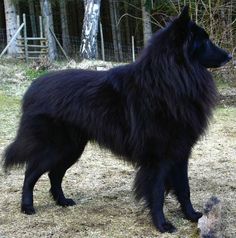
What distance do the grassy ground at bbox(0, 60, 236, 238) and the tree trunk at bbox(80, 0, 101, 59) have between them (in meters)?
7.81

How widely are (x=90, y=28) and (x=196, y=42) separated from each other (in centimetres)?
1035

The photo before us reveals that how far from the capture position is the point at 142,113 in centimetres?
340

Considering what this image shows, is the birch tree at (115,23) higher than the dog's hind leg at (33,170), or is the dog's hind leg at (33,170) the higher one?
the birch tree at (115,23)

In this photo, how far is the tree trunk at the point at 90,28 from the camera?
13250 mm

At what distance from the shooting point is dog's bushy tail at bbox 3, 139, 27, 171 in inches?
154

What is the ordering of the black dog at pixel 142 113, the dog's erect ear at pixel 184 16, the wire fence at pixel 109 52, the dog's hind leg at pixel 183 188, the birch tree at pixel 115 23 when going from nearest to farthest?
the dog's erect ear at pixel 184 16, the black dog at pixel 142 113, the dog's hind leg at pixel 183 188, the wire fence at pixel 109 52, the birch tree at pixel 115 23

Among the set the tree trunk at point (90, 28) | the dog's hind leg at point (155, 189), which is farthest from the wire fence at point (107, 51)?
the dog's hind leg at point (155, 189)

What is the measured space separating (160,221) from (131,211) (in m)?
0.45

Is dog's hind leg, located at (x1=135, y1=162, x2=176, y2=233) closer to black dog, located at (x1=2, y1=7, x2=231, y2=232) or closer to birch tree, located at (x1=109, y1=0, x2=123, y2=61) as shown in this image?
black dog, located at (x1=2, y1=7, x2=231, y2=232)

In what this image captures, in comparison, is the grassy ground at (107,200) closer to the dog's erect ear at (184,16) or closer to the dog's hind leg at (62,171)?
the dog's hind leg at (62,171)

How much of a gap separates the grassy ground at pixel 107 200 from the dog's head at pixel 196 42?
116 cm

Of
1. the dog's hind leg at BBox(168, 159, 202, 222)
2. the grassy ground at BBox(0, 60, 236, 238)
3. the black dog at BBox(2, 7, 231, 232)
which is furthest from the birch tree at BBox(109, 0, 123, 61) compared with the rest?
the dog's hind leg at BBox(168, 159, 202, 222)

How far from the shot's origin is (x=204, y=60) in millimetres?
3408

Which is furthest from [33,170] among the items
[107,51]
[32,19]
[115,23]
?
[32,19]
